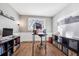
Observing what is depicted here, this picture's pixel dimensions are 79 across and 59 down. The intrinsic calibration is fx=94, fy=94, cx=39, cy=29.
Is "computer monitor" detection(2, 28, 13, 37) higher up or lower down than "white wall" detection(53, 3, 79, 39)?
lower down

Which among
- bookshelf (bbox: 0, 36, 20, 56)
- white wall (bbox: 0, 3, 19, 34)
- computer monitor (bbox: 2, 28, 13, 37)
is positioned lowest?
bookshelf (bbox: 0, 36, 20, 56)

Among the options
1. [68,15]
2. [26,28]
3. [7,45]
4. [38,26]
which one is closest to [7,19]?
[26,28]

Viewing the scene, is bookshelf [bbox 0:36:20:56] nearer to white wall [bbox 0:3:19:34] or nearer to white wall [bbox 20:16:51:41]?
white wall [bbox 20:16:51:41]

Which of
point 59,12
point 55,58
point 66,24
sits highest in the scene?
point 59,12

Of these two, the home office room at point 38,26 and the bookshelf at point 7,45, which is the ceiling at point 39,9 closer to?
the home office room at point 38,26

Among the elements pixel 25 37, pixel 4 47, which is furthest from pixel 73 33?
pixel 4 47

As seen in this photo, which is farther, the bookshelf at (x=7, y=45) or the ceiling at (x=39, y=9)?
the ceiling at (x=39, y=9)

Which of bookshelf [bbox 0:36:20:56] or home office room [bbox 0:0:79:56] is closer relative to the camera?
bookshelf [bbox 0:36:20:56]

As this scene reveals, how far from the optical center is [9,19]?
3.08 meters

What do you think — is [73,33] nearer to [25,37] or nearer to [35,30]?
[35,30]

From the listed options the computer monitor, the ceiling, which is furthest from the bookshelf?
the ceiling

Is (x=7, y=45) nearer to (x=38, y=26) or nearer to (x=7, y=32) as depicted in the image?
(x=7, y=32)

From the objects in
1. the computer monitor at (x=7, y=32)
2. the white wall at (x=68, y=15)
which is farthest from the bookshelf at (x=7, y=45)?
the white wall at (x=68, y=15)

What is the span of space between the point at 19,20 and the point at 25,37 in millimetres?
584
